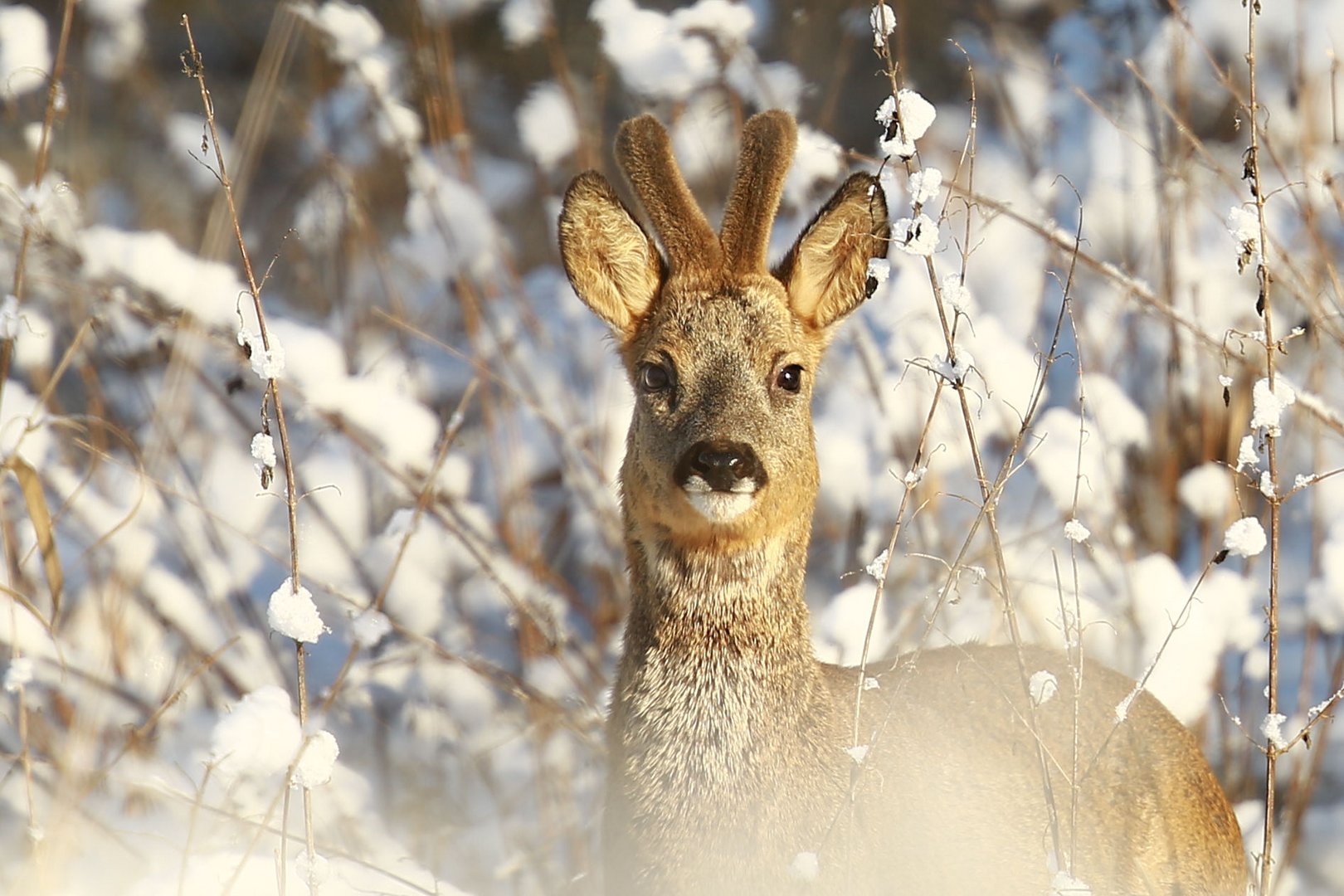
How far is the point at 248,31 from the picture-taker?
7.41 meters

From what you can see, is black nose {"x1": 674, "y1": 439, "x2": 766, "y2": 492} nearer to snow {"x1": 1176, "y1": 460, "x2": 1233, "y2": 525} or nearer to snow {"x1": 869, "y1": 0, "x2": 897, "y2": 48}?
snow {"x1": 869, "y1": 0, "x2": 897, "y2": 48}

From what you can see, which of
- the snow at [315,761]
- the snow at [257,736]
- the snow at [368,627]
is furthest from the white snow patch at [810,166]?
the snow at [257,736]

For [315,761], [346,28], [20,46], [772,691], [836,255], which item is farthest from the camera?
[20,46]

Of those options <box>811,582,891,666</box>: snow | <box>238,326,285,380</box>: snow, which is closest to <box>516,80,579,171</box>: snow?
<box>811,582,891,666</box>: snow

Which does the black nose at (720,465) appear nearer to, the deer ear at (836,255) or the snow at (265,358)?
the deer ear at (836,255)

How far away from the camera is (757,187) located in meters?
3.18

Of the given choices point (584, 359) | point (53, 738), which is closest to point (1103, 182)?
point (584, 359)

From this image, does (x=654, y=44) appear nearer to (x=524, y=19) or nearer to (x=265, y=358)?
(x=524, y=19)

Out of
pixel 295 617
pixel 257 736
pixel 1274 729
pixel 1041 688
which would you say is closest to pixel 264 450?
pixel 295 617

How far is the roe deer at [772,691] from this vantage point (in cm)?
278

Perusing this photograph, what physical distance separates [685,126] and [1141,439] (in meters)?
2.38

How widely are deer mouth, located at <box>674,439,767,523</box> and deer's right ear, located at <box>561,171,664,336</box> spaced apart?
60 cm

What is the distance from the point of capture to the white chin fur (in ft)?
9.12

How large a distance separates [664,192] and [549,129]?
2.83 m
